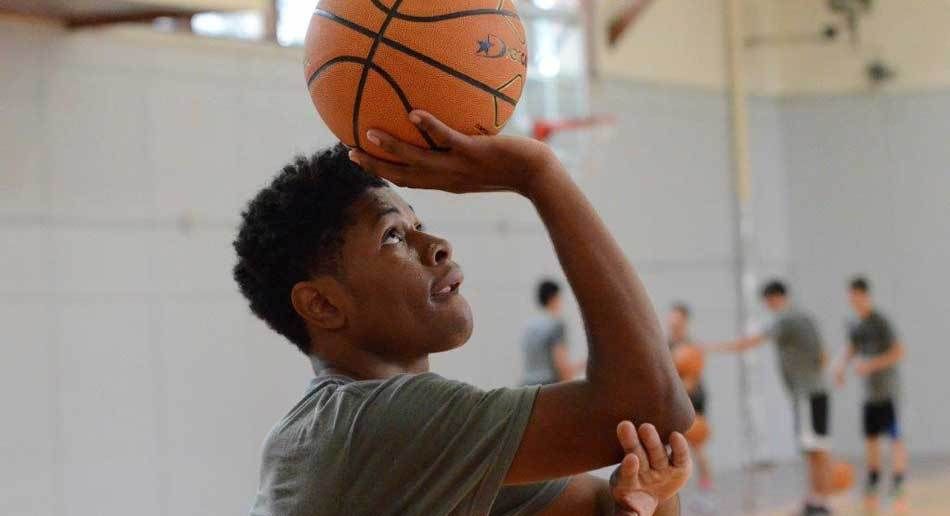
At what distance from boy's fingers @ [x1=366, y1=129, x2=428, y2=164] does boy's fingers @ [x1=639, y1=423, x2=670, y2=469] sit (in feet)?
1.50

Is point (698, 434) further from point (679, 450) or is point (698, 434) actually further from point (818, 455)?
point (679, 450)

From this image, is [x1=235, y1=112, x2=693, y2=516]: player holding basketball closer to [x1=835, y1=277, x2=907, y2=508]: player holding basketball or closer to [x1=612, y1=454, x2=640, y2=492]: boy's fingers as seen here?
[x1=612, y1=454, x2=640, y2=492]: boy's fingers

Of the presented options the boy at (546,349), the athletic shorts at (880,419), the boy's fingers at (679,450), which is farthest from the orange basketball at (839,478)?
the boy's fingers at (679,450)

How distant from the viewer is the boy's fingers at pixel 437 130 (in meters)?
1.66

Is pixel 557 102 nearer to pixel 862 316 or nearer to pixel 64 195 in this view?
pixel 862 316

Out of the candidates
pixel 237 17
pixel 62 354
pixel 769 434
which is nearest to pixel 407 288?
pixel 62 354

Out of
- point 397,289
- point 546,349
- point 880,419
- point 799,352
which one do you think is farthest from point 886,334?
point 397,289

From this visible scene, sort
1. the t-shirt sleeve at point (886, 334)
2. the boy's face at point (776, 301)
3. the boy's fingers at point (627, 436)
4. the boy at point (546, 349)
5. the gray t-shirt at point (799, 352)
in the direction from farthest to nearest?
the t-shirt sleeve at point (886, 334), the boy's face at point (776, 301), the gray t-shirt at point (799, 352), the boy at point (546, 349), the boy's fingers at point (627, 436)

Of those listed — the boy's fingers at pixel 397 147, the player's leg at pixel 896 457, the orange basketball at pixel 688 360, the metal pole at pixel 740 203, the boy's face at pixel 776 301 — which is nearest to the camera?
the boy's fingers at pixel 397 147

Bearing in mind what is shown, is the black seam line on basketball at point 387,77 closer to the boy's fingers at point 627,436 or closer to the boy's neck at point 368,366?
the boy's neck at point 368,366

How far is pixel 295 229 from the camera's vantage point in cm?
185

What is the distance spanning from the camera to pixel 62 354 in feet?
23.3

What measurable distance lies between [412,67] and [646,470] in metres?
0.64

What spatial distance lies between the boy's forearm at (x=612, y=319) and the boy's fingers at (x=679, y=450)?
14 mm
